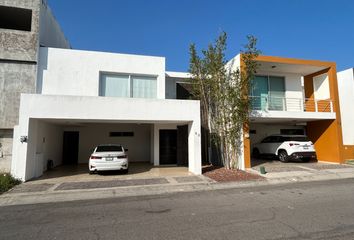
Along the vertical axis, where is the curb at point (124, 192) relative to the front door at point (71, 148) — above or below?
below

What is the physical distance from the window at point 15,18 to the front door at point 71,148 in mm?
7623

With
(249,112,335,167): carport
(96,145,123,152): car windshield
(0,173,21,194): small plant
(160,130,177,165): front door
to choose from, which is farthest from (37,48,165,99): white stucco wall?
(249,112,335,167): carport

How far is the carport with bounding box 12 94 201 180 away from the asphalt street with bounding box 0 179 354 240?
160 inches

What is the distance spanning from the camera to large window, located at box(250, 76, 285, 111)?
15148 mm

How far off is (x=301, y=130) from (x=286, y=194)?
45.8 ft

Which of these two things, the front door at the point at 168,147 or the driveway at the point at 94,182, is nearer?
the driveway at the point at 94,182

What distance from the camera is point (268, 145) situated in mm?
16531

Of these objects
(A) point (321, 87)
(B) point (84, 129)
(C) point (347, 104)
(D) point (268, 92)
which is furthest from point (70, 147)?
(C) point (347, 104)

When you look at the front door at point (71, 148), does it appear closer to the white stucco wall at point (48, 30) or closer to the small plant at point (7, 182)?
the white stucco wall at point (48, 30)

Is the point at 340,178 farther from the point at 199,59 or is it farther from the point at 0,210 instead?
the point at 0,210

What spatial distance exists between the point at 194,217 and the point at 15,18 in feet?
52.6

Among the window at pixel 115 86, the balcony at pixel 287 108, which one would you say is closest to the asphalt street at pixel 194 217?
the balcony at pixel 287 108

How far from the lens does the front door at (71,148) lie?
1675 centimetres

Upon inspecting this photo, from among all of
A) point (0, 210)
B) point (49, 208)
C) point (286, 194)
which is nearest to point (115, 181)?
point (49, 208)
